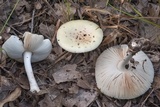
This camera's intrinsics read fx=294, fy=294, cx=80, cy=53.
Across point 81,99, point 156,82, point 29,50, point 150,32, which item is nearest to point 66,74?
point 81,99

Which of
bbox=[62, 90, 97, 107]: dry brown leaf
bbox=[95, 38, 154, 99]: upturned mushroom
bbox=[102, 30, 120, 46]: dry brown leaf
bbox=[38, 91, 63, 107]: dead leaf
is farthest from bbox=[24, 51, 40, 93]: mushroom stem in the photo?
bbox=[102, 30, 120, 46]: dry brown leaf

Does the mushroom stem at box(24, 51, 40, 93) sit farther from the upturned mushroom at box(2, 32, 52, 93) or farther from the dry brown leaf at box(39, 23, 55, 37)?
the dry brown leaf at box(39, 23, 55, 37)

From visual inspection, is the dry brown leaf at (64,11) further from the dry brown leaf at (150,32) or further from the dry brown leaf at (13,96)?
the dry brown leaf at (13,96)

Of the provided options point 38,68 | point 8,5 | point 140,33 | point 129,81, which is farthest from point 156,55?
point 8,5

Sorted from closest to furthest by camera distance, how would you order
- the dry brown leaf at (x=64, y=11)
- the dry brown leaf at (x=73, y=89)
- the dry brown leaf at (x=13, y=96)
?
the dry brown leaf at (x=13, y=96) < the dry brown leaf at (x=73, y=89) < the dry brown leaf at (x=64, y=11)

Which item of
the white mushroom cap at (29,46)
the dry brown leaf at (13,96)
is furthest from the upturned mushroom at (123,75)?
the dry brown leaf at (13,96)
